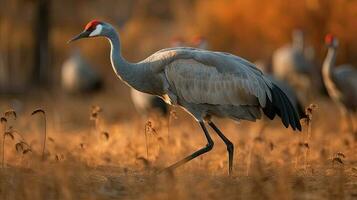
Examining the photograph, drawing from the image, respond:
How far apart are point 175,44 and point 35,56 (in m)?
6.19

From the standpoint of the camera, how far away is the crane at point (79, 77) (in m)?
17.6

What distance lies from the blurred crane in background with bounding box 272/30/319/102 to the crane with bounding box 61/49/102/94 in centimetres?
449

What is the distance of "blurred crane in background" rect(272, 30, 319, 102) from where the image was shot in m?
14.6

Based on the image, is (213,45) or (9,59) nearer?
(213,45)

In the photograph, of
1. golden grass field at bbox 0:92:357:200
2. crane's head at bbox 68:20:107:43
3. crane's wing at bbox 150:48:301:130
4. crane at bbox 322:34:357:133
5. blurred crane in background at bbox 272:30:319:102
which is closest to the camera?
golden grass field at bbox 0:92:357:200

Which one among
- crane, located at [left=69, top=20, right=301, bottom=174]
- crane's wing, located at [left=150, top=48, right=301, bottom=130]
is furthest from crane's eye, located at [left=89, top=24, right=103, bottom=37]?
crane's wing, located at [left=150, top=48, right=301, bottom=130]

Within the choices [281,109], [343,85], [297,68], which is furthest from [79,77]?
[281,109]

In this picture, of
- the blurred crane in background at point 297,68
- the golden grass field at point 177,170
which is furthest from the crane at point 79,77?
the golden grass field at point 177,170

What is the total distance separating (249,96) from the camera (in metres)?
6.63

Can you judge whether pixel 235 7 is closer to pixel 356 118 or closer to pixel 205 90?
pixel 356 118

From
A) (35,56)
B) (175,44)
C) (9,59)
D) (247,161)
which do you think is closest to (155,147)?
(247,161)

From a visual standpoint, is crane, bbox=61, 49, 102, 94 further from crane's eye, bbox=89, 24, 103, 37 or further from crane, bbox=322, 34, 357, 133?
crane's eye, bbox=89, 24, 103, 37

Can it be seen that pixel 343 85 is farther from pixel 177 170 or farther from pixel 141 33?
pixel 141 33

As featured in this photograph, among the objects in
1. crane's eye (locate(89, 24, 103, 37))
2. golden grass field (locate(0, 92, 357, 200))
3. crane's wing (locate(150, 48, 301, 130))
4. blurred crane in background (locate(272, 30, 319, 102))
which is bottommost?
golden grass field (locate(0, 92, 357, 200))
